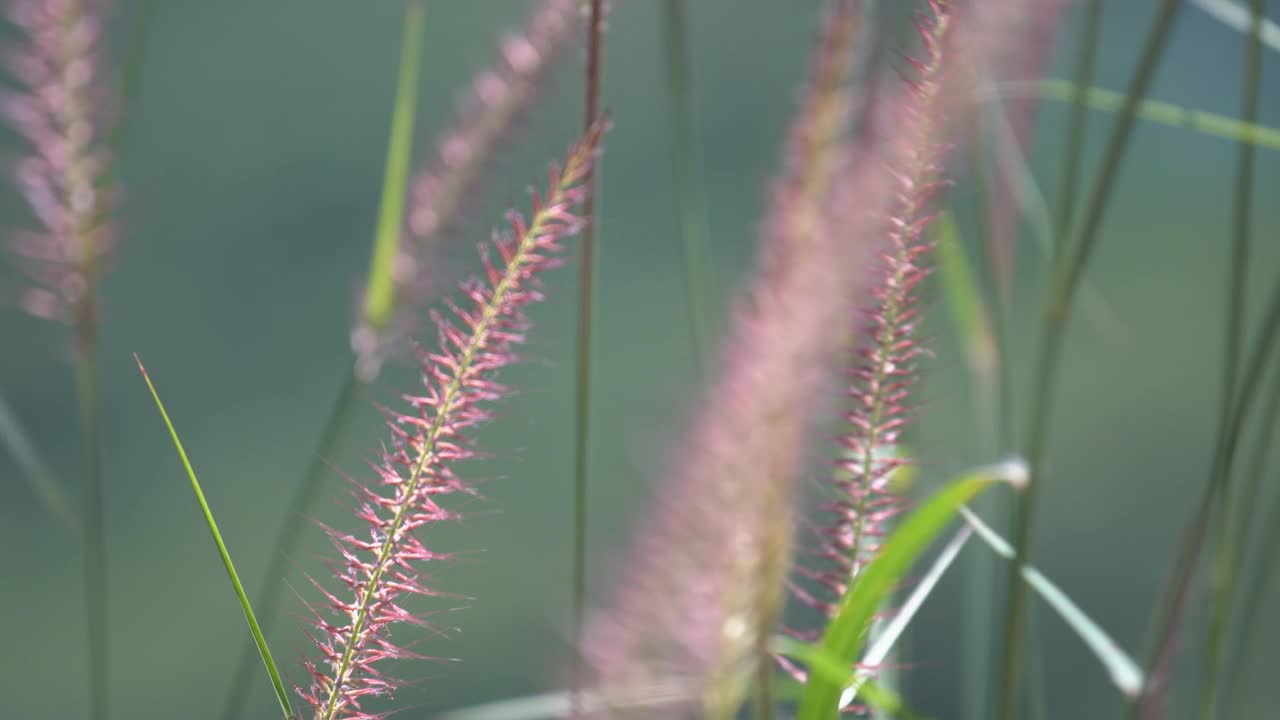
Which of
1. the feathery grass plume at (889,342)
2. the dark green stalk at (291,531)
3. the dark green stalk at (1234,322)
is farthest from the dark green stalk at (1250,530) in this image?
the dark green stalk at (291,531)

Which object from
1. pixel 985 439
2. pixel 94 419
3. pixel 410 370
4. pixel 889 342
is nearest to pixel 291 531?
pixel 94 419

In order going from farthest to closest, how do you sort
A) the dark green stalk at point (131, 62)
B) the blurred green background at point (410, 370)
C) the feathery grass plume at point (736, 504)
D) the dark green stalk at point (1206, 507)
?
the blurred green background at point (410, 370) < the dark green stalk at point (131, 62) < the dark green stalk at point (1206, 507) < the feathery grass plume at point (736, 504)

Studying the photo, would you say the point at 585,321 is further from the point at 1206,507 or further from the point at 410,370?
the point at 410,370

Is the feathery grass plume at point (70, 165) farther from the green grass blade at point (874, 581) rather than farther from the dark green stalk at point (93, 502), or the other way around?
the green grass blade at point (874, 581)

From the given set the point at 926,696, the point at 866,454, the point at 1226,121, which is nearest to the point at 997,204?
the point at 1226,121

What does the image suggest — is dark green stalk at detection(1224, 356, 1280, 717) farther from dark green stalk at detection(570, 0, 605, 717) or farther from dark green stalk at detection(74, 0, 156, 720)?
dark green stalk at detection(74, 0, 156, 720)

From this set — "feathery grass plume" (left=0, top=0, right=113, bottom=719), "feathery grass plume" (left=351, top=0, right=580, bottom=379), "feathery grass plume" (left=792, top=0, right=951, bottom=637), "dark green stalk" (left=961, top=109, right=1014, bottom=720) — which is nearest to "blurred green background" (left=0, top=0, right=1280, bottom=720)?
"dark green stalk" (left=961, top=109, right=1014, bottom=720)
